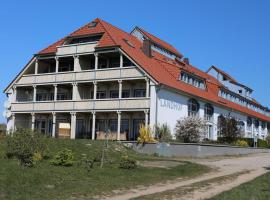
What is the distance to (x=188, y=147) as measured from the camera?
3662 cm

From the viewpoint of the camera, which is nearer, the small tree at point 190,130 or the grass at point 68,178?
the grass at point 68,178

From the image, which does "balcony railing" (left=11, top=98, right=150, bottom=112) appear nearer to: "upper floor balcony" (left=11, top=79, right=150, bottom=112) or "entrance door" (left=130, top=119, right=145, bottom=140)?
"upper floor balcony" (left=11, top=79, right=150, bottom=112)

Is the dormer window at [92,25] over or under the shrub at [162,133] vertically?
over

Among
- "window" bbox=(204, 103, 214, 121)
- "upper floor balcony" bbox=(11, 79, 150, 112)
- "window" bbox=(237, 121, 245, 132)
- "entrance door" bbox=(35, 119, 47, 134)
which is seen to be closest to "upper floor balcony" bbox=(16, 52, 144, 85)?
"upper floor balcony" bbox=(11, 79, 150, 112)

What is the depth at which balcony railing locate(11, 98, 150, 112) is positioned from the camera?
137 ft

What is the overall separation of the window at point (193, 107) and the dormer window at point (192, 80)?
8.36ft

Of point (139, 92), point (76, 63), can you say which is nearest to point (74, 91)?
point (76, 63)

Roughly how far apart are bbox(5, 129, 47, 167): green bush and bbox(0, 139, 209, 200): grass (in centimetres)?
44

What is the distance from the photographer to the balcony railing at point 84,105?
41750 millimetres

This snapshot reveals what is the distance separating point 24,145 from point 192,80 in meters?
33.3

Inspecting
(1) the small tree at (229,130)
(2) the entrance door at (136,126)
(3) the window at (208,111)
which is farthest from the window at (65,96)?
(1) the small tree at (229,130)

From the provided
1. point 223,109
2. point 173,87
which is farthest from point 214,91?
point 173,87

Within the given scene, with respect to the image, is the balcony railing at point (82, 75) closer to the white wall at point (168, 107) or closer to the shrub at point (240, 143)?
the white wall at point (168, 107)

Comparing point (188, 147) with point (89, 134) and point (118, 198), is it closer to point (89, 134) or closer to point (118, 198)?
point (89, 134)
